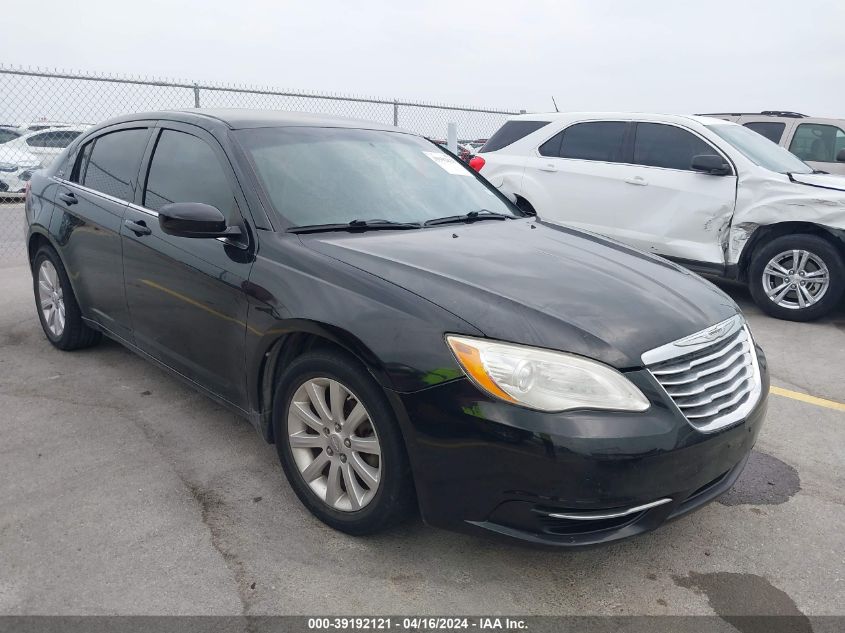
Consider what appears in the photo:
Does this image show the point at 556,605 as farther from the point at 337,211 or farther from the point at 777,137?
the point at 777,137

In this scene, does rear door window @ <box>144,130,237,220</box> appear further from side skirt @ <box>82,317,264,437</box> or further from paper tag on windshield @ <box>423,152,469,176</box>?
paper tag on windshield @ <box>423,152,469,176</box>

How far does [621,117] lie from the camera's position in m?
7.32

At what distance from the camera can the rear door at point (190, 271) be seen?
Answer: 120 inches

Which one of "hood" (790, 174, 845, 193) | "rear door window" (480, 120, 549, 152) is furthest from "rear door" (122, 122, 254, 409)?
"hood" (790, 174, 845, 193)

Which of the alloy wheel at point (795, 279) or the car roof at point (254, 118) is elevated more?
the car roof at point (254, 118)

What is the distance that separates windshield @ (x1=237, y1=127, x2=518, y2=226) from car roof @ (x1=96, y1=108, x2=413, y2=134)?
0.07m

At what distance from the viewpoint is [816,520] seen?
2959 mm

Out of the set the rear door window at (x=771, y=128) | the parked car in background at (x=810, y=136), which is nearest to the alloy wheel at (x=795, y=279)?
the parked car in background at (x=810, y=136)

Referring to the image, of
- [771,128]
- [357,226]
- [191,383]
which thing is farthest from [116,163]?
[771,128]

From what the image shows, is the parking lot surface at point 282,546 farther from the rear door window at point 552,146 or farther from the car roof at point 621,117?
the rear door window at point 552,146

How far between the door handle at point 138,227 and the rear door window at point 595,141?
501 centimetres

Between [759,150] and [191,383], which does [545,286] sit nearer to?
[191,383]

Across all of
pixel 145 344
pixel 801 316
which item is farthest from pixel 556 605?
pixel 801 316

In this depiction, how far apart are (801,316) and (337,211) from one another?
486cm
